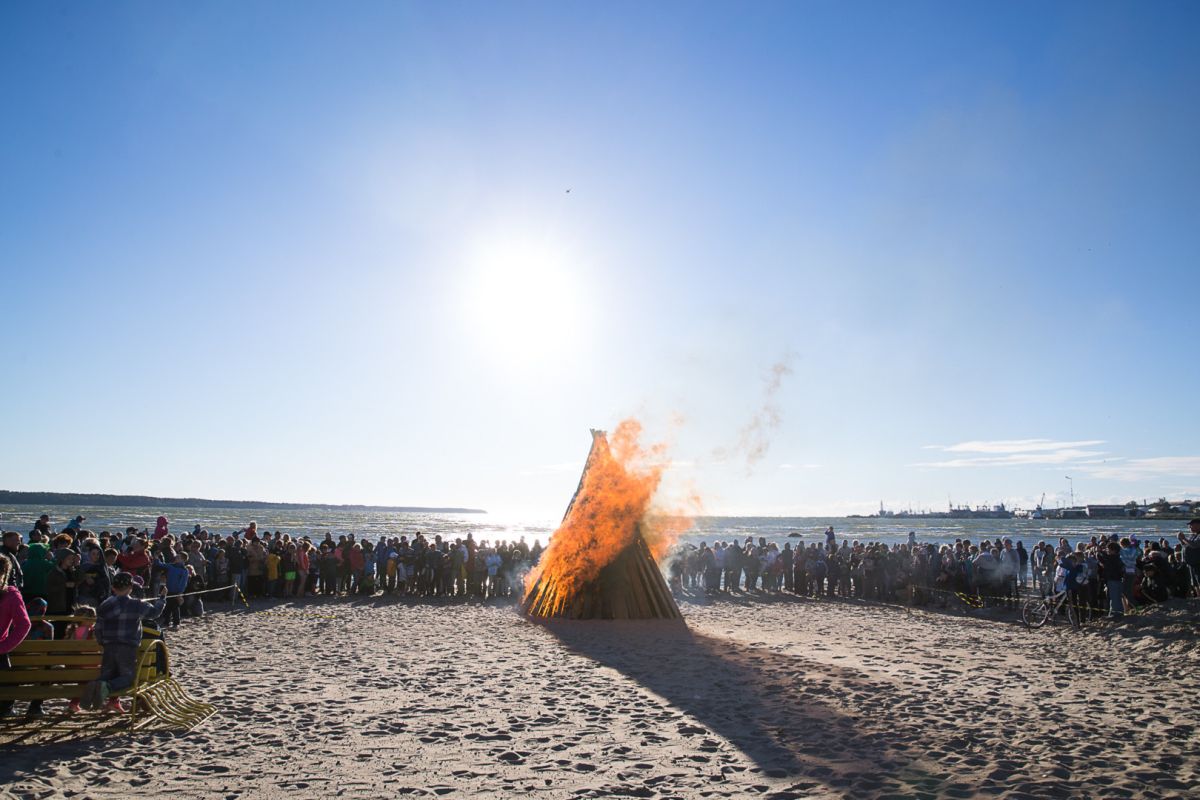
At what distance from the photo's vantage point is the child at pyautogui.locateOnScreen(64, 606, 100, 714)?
6934 millimetres

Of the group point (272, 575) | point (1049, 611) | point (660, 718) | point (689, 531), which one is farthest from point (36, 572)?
point (689, 531)

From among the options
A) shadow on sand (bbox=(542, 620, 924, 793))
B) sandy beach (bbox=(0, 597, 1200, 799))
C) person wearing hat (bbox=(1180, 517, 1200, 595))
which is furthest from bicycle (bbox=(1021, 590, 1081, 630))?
shadow on sand (bbox=(542, 620, 924, 793))

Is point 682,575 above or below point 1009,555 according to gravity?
below

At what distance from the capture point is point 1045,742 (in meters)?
6.70

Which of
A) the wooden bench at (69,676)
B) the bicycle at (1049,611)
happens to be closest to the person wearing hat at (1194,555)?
the bicycle at (1049,611)

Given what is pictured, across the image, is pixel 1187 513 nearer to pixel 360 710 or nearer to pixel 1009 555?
pixel 1009 555

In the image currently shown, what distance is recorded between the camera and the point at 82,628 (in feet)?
24.9

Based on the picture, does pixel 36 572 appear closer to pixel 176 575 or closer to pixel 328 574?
pixel 176 575

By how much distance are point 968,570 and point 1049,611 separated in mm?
3689

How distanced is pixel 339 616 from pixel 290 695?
7381mm

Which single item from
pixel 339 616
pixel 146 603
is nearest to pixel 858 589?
pixel 339 616

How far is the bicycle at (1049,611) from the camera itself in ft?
46.2

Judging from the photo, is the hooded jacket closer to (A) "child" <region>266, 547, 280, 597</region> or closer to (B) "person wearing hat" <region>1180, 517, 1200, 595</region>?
(A) "child" <region>266, 547, 280, 597</region>

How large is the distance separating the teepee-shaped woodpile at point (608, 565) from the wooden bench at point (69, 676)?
8471 millimetres
